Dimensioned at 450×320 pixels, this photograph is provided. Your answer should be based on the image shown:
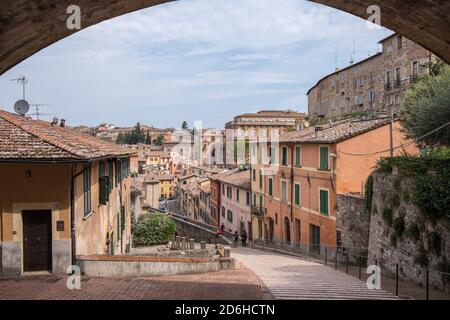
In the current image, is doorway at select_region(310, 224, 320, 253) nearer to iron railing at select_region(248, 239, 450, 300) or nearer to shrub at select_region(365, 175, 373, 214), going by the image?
iron railing at select_region(248, 239, 450, 300)

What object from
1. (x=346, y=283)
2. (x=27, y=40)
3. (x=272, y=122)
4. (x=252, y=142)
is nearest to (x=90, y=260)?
(x=346, y=283)

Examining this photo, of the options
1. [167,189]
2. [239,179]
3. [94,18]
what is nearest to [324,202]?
[239,179]

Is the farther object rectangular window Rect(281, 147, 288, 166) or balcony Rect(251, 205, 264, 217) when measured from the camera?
balcony Rect(251, 205, 264, 217)

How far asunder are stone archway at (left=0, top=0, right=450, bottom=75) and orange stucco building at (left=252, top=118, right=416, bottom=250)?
14105 mm

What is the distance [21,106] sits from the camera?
19.0 metres

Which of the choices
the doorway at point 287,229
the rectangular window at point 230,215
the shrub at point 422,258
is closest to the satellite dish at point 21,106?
the shrub at point 422,258

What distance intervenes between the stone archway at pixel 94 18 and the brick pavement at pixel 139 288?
5.92 meters

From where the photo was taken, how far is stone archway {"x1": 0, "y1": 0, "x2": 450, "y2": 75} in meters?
5.05

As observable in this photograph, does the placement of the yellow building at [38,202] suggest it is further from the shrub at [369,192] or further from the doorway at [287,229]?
the doorway at [287,229]

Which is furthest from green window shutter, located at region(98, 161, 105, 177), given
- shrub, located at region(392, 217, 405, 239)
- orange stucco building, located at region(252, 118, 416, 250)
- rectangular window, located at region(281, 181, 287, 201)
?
rectangular window, located at region(281, 181, 287, 201)

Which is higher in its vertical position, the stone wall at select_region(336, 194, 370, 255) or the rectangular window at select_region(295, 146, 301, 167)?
the rectangular window at select_region(295, 146, 301, 167)

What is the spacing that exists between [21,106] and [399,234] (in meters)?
15.4

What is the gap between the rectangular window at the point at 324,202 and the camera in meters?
25.6
